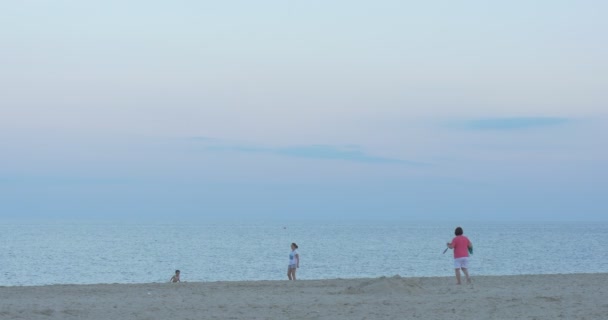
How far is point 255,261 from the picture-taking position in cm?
6600

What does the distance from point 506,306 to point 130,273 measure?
39.8m

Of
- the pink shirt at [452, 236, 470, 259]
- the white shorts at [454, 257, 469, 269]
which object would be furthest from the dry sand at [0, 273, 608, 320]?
the pink shirt at [452, 236, 470, 259]

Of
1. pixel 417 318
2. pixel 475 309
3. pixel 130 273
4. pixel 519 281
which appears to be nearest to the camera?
pixel 417 318

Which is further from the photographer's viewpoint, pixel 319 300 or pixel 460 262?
pixel 460 262

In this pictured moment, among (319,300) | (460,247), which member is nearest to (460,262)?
(460,247)

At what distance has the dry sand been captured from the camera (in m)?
15.2

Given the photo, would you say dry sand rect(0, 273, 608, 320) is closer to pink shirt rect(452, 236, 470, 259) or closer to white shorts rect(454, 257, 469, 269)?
white shorts rect(454, 257, 469, 269)

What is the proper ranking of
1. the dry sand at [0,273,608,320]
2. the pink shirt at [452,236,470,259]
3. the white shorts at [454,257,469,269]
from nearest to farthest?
1. the dry sand at [0,273,608,320]
2. the pink shirt at [452,236,470,259]
3. the white shorts at [454,257,469,269]

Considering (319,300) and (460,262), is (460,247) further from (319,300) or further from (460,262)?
(319,300)

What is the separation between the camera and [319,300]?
1767 centimetres

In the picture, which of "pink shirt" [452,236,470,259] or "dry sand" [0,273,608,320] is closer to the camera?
"dry sand" [0,273,608,320]

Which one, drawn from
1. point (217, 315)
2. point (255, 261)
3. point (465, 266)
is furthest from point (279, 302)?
point (255, 261)

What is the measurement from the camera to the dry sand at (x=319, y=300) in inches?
599

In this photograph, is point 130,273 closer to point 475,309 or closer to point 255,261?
point 255,261
